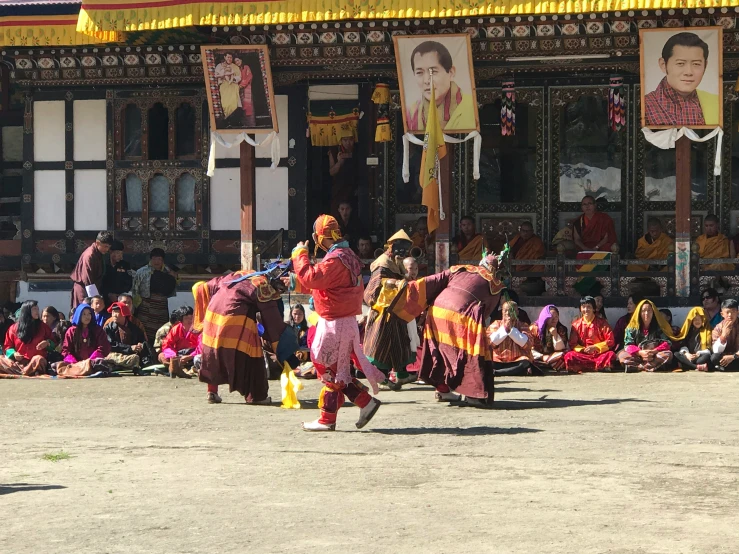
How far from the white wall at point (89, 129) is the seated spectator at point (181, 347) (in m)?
4.15

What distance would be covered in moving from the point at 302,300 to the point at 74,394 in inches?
149

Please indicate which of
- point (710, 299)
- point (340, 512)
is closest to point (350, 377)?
point (340, 512)

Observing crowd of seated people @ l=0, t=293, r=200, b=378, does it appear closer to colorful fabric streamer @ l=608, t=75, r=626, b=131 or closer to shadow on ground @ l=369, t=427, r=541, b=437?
shadow on ground @ l=369, t=427, r=541, b=437

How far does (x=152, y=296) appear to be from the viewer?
1545 centimetres

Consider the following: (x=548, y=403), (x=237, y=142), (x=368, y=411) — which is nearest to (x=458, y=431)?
(x=368, y=411)

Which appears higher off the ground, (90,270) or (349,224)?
(349,224)

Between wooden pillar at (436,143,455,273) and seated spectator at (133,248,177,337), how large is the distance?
3156 mm

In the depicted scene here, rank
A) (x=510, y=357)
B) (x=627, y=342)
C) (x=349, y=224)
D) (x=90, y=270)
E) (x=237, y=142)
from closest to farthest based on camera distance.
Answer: (x=510, y=357) < (x=627, y=342) < (x=90, y=270) < (x=237, y=142) < (x=349, y=224)

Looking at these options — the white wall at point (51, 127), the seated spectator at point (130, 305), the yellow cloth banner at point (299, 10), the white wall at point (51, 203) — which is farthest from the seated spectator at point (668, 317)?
the white wall at point (51, 127)

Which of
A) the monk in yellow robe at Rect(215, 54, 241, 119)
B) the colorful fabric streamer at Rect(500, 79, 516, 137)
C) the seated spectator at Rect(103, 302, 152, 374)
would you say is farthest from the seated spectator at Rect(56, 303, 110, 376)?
the colorful fabric streamer at Rect(500, 79, 516, 137)

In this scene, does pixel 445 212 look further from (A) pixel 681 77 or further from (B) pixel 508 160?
(A) pixel 681 77

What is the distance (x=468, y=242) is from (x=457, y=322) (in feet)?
18.8

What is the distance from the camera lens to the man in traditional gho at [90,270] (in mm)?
15055

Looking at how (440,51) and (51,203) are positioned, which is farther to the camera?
(51,203)
